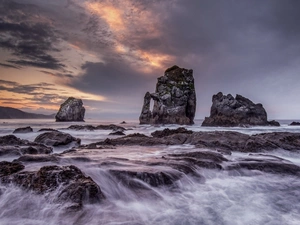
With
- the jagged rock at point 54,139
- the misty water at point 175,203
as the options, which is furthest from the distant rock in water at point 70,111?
the misty water at point 175,203

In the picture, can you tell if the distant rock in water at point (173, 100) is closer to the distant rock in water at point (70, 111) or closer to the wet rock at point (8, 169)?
the distant rock in water at point (70, 111)

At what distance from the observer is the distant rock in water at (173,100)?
185 ft

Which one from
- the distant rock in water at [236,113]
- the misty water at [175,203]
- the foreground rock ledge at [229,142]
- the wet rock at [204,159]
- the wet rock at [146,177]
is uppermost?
the distant rock in water at [236,113]

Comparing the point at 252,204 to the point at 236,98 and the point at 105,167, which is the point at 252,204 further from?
the point at 236,98

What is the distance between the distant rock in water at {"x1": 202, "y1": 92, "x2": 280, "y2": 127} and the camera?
4853 cm

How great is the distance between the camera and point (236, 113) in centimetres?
4988

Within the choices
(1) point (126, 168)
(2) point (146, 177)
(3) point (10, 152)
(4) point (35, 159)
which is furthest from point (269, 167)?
(3) point (10, 152)

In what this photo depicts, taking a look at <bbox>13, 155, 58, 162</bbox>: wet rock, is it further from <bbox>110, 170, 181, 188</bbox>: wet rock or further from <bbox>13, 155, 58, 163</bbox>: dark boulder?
<bbox>110, 170, 181, 188</bbox>: wet rock

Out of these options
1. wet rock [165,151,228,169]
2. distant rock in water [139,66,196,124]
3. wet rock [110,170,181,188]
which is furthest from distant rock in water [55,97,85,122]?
wet rock [110,170,181,188]

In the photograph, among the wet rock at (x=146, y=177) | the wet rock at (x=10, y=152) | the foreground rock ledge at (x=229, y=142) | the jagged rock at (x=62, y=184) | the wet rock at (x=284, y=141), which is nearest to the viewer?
the jagged rock at (x=62, y=184)

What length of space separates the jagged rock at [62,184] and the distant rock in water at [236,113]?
155 feet

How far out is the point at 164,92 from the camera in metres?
59.8

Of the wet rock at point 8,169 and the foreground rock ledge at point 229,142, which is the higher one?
the foreground rock ledge at point 229,142

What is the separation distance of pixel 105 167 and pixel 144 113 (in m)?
58.0
